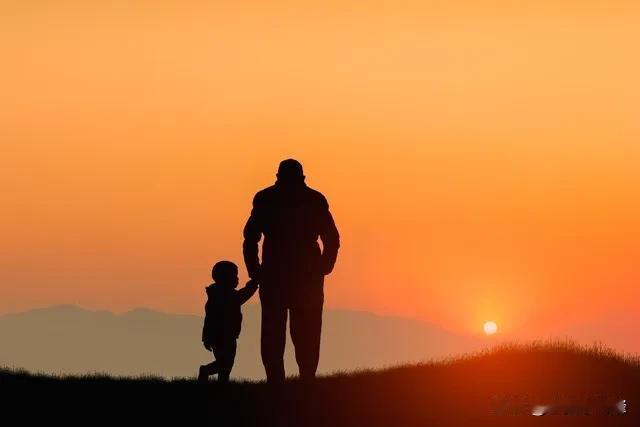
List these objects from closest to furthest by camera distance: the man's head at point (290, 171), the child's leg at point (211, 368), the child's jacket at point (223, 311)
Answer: the man's head at point (290, 171)
the child's jacket at point (223, 311)
the child's leg at point (211, 368)

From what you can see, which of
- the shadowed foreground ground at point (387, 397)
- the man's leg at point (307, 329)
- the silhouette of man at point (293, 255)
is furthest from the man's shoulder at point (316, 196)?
the shadowed foreground ground at point (387, 397)

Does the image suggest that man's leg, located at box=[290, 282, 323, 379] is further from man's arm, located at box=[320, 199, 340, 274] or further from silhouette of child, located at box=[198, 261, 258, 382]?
silhouette of child, located at box=[198, 261, 258, 382]

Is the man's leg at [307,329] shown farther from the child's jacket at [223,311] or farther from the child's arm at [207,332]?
the child's arm at [207,332]

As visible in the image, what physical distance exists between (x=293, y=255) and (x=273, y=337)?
1.57m

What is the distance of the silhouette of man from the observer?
29.0 metres

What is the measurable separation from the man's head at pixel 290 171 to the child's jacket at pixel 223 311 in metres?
2.53

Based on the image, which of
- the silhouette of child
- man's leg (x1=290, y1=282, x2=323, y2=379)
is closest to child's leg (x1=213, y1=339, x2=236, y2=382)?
the silhouette of child

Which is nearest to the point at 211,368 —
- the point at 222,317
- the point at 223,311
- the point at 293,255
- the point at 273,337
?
the point at 222,317

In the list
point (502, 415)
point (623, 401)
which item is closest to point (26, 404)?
point (502, 415)

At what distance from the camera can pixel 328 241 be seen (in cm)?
2923

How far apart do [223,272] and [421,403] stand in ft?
17.5

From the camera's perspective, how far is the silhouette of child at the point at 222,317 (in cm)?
3067

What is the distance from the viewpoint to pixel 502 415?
26.5 metres

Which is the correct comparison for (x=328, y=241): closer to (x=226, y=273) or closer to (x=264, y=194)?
(x=264, y=194)
